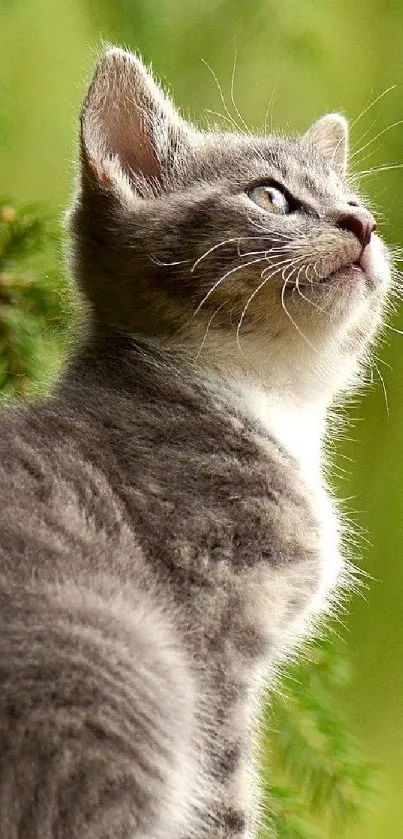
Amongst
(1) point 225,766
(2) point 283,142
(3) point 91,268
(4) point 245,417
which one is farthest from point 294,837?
(2) point 283,142

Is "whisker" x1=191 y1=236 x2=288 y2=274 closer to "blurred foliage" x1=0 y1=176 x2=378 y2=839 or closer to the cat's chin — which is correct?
the cat's chin

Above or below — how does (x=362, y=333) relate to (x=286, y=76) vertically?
below

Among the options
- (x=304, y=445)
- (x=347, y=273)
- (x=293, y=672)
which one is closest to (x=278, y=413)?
(x=304, y=445)

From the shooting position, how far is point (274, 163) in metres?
1.03

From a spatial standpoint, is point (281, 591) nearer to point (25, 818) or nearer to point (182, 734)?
point (182, 734)

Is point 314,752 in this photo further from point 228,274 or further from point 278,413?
point 228,274

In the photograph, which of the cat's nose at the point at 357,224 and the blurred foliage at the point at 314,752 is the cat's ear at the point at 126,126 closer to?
the cat's nose at the point at 357,224

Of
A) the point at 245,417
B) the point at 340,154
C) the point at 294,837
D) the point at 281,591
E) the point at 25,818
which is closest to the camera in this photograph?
the point at 25,818

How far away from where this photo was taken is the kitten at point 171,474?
2.14 ft

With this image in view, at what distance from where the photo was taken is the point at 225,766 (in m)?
0.79

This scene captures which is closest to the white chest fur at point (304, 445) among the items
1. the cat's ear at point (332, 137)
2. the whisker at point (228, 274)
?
the whisker at point (228, 274)

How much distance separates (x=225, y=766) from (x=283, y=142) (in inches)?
27.7

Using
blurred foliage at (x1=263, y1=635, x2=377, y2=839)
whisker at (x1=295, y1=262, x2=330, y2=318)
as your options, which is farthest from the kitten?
blurred foliage at (x1=263, y1=635, x2=377, y2=839)

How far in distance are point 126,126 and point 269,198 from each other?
0.17 meters
